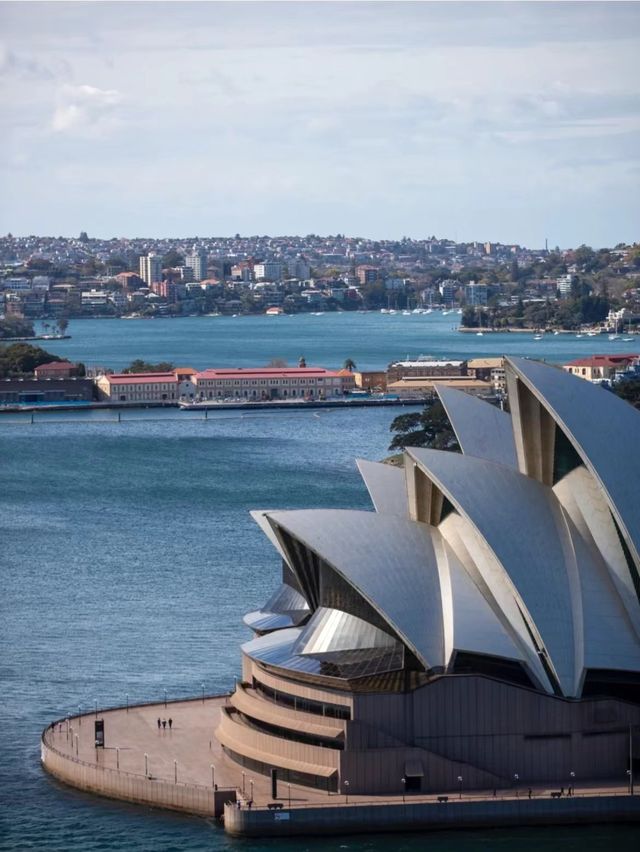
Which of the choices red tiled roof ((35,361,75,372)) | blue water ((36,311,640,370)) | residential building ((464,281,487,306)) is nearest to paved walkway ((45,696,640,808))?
red tiled roof ((35,361,75,372))

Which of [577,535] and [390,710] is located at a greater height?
[577,535]

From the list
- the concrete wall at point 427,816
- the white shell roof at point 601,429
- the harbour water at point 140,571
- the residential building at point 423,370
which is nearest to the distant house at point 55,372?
the harbour water at point 140,571

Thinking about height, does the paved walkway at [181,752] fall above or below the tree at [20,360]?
above

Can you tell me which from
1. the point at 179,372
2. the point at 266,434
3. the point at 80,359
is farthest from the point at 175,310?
the point at 266,434

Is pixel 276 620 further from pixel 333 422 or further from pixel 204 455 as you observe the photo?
pixel 333 422

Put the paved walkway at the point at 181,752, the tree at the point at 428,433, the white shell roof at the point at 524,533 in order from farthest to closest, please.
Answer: the tree at the point at 428,433
the white shell roof at the point at 524,533
the paved walkway at the point at 181,752

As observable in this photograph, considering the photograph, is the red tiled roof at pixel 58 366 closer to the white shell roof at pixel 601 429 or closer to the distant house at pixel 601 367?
the distant house at pixel 601 367
